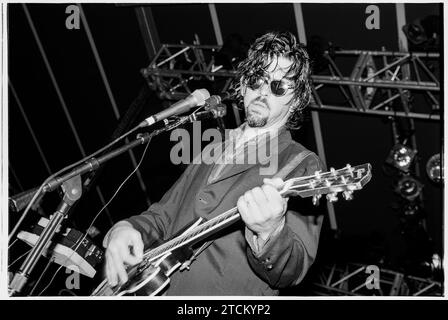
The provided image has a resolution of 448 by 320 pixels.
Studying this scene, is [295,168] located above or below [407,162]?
above

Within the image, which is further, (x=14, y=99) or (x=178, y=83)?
(x=14, y=99)

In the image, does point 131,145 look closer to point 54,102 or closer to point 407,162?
point 407,162

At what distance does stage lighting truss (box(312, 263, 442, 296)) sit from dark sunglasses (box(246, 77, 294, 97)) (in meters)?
3.63

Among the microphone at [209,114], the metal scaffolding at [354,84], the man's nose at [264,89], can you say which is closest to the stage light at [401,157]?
the metal scaffolding at [354,84]

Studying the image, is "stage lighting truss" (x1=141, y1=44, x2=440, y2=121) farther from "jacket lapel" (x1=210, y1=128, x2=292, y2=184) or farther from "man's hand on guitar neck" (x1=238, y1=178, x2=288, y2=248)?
"man's hand on guitar neck" (x1=238, y1=178, x2=288, y2=248)

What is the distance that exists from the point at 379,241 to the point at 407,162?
1053 mm

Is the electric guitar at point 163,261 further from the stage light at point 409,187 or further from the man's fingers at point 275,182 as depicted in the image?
the stage light at point 409,187

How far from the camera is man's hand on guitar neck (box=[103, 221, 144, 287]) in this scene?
2.15m

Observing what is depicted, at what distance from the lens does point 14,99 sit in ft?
25.1

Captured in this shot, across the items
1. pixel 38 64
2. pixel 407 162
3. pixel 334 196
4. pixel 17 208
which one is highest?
pixel 17 208

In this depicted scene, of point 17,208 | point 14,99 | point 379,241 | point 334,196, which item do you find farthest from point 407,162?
point 14,99

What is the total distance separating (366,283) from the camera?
18.2 ft

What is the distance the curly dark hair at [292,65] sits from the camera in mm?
2463

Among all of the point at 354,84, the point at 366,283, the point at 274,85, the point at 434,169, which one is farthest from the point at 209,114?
the point at 366,283
